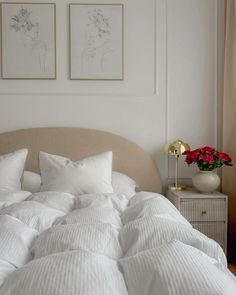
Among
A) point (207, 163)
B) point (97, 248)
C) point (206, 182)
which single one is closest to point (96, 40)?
point (207, 163)

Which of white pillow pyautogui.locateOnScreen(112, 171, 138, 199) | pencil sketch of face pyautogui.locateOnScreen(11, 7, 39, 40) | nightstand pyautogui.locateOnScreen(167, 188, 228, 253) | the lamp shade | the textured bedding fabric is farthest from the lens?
pencil sketch of face pyautogui.locateOnScreen(11, 7, 39, 40)

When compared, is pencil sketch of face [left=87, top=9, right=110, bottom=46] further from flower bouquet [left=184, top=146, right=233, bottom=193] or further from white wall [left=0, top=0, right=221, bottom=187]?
flower bouquet [left=184, top=146, right=233, bottom=193]

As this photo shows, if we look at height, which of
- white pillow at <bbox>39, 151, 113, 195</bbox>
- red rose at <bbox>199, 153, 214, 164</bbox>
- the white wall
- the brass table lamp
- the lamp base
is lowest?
the lamp base

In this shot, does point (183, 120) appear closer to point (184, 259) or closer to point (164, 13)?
point (164, 13)

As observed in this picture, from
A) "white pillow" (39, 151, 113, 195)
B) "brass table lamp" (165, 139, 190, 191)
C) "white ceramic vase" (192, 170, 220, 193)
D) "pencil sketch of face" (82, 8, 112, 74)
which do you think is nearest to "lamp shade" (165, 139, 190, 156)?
"brass table lamp" (165, 139, 190, 191)

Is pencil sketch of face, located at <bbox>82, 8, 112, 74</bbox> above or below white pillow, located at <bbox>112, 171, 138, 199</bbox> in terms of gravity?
above

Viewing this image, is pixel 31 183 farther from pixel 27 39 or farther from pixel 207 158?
pixel 207 158

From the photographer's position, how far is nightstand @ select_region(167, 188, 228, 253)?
2713 mm

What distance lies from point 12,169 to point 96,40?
1.28 metres

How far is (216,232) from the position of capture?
8.98 ft

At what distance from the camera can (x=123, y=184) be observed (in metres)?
2.72

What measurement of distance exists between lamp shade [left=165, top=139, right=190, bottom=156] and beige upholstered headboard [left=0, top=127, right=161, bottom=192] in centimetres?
20

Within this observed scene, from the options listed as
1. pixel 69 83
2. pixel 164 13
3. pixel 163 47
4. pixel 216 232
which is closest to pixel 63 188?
pixel 69 83

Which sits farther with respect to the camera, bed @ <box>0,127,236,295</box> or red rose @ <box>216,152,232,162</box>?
red rose @ <box>216,152,232,162</box>
